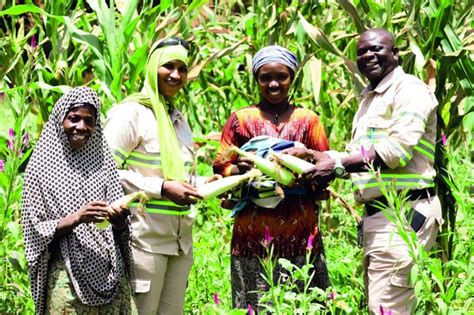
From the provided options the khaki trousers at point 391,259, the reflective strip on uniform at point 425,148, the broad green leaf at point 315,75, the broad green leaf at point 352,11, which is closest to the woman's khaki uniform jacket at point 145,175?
the khaki trousers at point 391,259

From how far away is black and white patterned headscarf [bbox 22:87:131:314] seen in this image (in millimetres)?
3576

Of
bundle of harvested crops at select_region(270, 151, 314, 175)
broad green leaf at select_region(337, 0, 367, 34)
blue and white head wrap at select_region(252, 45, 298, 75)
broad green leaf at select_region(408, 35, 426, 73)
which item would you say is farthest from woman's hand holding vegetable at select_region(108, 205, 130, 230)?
broad green leaf at select_region(337, 0, 367, 34)

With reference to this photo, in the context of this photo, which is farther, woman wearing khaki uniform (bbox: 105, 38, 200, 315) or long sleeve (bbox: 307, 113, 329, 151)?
long sleeve (bbox: 307, 113, 329, 151)

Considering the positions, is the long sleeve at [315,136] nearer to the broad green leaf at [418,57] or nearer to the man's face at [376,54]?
the man's face at [376,54]

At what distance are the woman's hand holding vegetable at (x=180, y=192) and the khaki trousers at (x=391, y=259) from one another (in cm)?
82

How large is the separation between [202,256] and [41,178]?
1975mm

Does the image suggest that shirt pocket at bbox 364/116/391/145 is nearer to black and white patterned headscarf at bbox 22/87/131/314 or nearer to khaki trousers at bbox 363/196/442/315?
khaki trousers at bbox 363/196/442/315

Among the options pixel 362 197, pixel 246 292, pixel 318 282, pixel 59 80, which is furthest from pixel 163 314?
pixel 59 80

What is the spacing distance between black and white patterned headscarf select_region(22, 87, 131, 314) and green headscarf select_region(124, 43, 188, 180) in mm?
380

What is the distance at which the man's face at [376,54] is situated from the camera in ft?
13.5

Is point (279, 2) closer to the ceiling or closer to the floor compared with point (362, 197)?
closer to the ceiling

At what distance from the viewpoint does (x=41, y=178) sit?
358 cm

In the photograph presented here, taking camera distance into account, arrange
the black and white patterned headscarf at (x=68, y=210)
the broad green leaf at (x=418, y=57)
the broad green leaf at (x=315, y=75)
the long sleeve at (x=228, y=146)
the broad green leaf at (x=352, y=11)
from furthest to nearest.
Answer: the broad green leaf at (x=315, y=75), the broad green leaf at (x=352, y=11), the broad green leaf at (x=418, y=57), the long sleeve at (x=228, y=146), the black and white patterned headscarf at (x=68, y=210)

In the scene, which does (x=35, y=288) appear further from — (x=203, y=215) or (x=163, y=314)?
(x=203, y=215)
